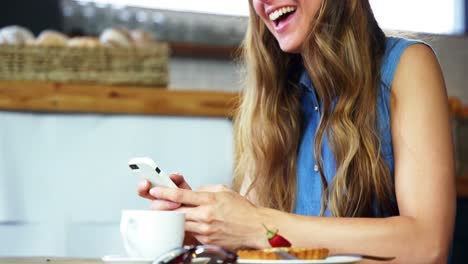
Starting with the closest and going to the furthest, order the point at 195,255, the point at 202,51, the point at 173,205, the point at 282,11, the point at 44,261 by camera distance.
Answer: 1. the point at 195,255
2. the point at 44,261
3. the point at 173,205
4. the point at 282,11
5. the point at 202,51

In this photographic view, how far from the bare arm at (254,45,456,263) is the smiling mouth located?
0.25 metres

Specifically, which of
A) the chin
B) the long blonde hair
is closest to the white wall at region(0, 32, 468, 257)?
the long blonde hair

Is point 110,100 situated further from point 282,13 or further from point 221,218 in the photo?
point 221,218

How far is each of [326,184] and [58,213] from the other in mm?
1034

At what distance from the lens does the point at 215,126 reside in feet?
8.34

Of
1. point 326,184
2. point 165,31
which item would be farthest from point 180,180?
point 165,31

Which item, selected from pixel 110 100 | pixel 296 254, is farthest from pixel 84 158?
pixel 296 254

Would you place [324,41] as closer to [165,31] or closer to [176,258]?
[176,258]

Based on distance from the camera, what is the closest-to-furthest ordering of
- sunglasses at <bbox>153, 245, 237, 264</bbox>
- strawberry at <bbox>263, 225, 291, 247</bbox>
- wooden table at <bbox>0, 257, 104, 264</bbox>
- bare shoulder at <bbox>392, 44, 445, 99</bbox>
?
sunglasses at <bbox>153, 245, 237, 264</bbox> < strawberry at <bbox>263, 225, 291, 247</bbox> < wooden table at <bbox>0, 257, 104, 264</bbox> < bare shoulder at <bbox>392, 44, 445, 99</bbox>

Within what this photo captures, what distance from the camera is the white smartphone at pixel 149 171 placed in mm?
1285

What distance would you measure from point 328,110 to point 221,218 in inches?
19.3

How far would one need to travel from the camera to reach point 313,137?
1.77 m

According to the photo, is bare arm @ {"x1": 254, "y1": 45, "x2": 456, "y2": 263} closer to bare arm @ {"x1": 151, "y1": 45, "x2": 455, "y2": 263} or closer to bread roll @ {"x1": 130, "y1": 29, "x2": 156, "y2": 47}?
bare arm @ {"x1": 151, "y1": 45, "x2": 455, "y2": 263}

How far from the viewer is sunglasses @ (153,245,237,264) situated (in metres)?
0.94
